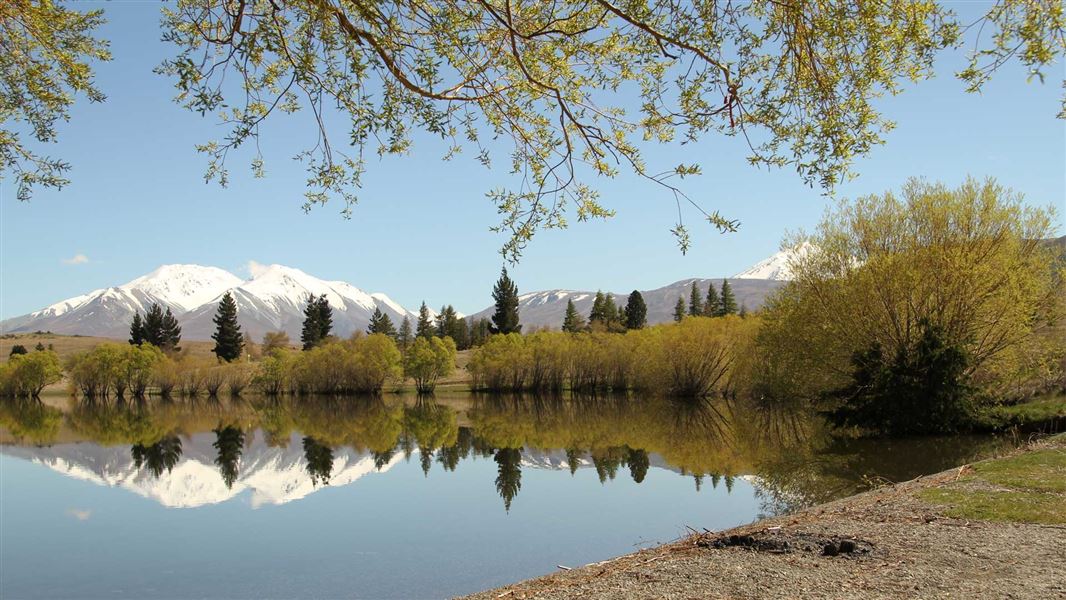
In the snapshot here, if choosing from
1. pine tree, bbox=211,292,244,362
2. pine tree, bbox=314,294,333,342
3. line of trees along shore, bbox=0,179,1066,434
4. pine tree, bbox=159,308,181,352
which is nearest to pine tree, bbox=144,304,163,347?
pine tree, bbox=159,308,181,352

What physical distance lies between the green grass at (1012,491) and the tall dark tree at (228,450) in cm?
2224

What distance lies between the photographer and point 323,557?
14641mm

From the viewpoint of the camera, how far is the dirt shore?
6297 millimetres

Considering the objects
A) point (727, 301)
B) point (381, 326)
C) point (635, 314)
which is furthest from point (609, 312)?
point (381, 326)

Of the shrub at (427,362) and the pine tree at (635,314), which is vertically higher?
the pine tree at (635,314)

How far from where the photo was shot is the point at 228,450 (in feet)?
116

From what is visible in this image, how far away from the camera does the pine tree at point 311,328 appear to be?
118 meters

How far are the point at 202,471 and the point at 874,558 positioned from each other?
89.5ft

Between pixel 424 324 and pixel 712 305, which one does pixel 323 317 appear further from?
pixel 712 305

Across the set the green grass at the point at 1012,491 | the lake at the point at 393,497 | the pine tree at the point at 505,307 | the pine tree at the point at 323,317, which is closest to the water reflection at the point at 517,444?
the lake at the point at 393,497

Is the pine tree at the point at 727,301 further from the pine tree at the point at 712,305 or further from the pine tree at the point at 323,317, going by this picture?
the pine tree at the point at 323,317

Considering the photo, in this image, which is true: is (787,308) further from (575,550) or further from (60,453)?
(60,453)

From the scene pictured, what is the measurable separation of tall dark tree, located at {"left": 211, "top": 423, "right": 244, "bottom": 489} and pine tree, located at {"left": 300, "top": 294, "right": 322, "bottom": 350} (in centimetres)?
6988

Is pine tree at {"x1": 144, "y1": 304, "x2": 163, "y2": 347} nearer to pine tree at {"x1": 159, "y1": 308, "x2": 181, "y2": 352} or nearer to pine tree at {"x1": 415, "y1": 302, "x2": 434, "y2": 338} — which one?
pine tree at {"x1": 159, "y1": 308, "x2": 181, "y2": 352}
